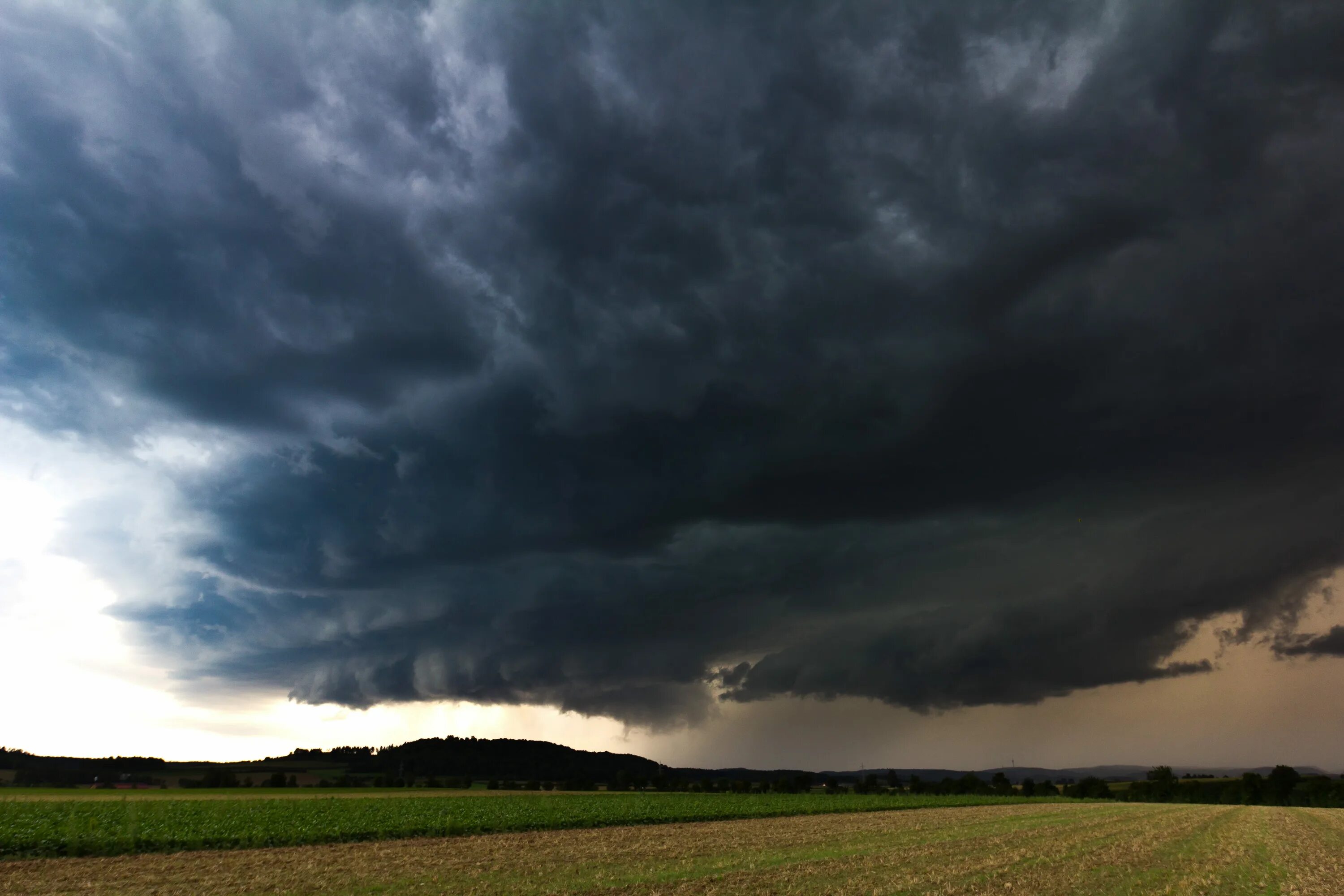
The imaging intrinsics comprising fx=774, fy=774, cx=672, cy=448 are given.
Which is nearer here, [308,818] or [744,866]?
[744,866]

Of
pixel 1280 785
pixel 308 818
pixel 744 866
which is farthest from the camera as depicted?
pixel 1280 785

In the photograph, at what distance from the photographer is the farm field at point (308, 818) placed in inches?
1748

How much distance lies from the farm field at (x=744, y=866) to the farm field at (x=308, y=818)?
13.1 ft

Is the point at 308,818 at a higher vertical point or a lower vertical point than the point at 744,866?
higher

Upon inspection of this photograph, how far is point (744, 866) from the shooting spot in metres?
36.2

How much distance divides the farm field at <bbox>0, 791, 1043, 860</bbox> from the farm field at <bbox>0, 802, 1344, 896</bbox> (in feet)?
13.1

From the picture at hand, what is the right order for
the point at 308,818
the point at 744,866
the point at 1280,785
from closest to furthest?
the point at 744,866 < the point at 308,818 < the point at 1280,785

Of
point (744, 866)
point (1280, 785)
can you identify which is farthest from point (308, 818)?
point (1280, 785)

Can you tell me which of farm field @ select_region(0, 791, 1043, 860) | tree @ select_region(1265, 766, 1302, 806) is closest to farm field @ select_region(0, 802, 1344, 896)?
farm field @ select_region(0, 791, 1043, 860)

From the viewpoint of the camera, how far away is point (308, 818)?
2517 inches

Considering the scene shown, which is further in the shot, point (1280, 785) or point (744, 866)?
point (1280, 785)

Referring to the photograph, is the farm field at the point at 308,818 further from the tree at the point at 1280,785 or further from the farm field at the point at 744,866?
the tree at the point at 1280,785

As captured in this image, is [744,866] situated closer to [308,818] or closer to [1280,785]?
[308,818]

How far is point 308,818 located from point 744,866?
4484 centimetres
